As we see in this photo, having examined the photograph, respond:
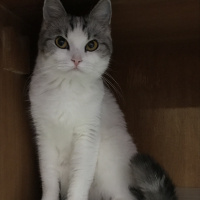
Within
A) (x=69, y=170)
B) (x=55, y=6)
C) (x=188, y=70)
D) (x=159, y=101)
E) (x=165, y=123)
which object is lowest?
(x=69, y=170)

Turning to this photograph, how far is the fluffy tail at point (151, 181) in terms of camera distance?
1.17 meters

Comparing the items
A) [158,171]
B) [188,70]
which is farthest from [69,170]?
[188,70]

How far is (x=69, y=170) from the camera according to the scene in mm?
1251

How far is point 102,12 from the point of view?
1.15 metres

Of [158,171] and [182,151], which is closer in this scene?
[158,171]

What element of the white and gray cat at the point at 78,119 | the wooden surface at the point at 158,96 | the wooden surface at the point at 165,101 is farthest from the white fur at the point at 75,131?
the wooden surface at the point at 165,101

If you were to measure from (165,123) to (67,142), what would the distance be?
1.80 ft

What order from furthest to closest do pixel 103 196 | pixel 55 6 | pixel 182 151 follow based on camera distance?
pixel 182 151 → pixel 103 196 → pixel 55 6

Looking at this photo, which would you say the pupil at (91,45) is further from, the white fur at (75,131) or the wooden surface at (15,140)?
the wooden surface at (15,140)

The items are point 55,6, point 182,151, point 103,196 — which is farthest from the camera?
point 182,151

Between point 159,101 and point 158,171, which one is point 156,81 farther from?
point 158,171

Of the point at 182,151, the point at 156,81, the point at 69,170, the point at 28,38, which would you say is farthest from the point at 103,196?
the point at 28,38

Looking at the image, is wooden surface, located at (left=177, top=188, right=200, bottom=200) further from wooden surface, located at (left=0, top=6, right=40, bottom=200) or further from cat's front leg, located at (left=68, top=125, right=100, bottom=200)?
wooden surface, located at (left=0, top=6, right=40, bottom=200)

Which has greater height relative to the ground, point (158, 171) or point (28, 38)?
point (28, 38)
